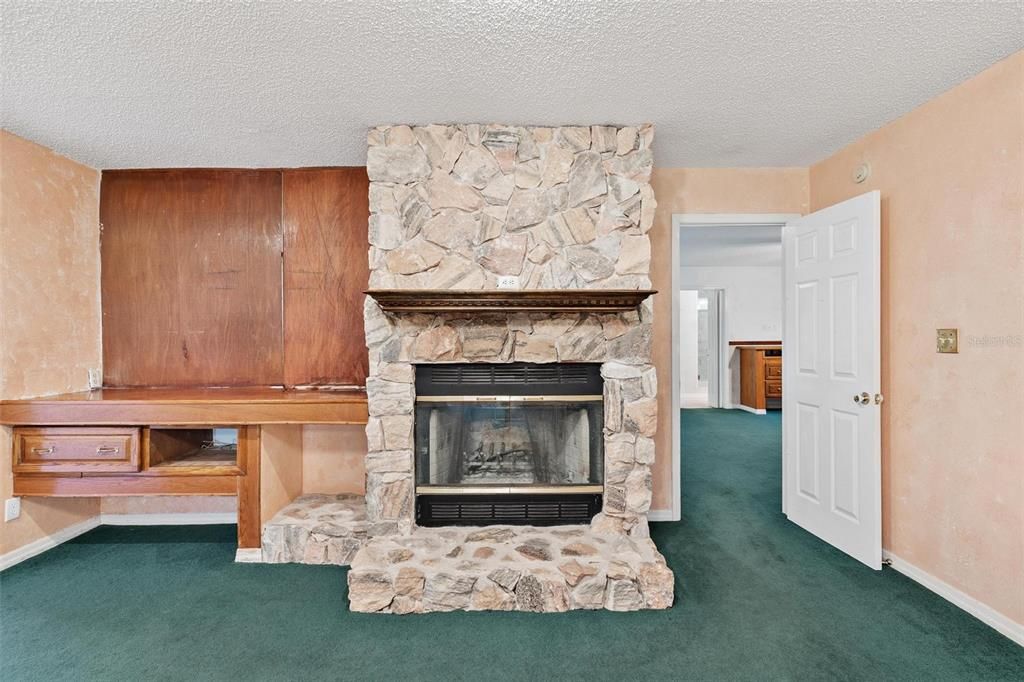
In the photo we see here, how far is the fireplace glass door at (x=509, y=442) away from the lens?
2635mm

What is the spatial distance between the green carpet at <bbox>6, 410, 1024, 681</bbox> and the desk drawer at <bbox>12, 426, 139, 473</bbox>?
55cm

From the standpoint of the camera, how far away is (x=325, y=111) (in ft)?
7.85

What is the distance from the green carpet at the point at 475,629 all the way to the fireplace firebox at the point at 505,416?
1.88 ft

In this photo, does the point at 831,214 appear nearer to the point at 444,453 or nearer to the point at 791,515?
the point at 791,515

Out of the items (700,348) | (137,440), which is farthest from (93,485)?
(700,348)

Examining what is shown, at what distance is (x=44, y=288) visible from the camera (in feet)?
9.18

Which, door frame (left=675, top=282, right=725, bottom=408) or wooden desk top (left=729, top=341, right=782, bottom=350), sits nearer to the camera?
wooden desk top (left=729, top=341, right=782, bottom=350)

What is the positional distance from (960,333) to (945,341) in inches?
3.0

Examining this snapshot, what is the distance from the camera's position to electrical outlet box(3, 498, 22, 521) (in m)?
2.59

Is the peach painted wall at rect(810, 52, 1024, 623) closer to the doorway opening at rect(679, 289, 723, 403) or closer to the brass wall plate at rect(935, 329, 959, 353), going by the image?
the brass wall plate at rect(935, 329, 959, 353)

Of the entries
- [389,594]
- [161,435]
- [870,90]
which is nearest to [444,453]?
[389,594]

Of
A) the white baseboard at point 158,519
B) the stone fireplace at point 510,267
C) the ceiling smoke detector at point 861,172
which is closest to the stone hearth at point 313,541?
the stone fireplace at point 510,267

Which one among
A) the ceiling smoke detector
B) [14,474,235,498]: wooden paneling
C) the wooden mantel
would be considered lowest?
[14,474,235,498]: wooden paneling

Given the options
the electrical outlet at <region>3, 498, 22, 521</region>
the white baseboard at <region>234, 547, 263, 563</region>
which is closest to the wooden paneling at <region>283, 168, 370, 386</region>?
the white baseboard at <region>234, 547, 263, 563</region>
